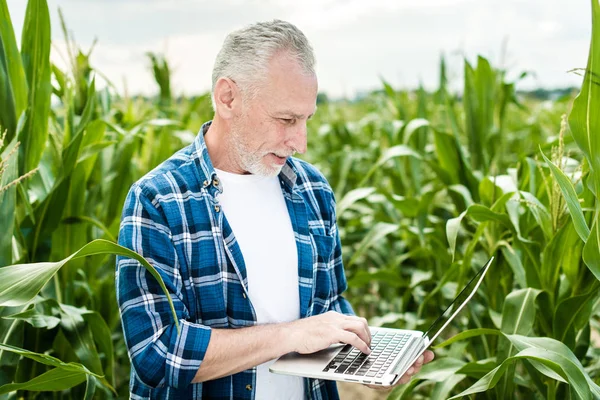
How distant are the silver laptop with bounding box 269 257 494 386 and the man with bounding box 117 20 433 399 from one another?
42 millimetres

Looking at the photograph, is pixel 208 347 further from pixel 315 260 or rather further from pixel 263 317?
pixel 315 260

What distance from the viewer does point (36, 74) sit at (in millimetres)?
1551

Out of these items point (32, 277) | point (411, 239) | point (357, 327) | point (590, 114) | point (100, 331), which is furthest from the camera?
point (411, 239)

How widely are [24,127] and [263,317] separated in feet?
2.24

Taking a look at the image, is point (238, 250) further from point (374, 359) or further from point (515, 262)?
point (515, 262)

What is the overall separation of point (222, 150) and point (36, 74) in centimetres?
47

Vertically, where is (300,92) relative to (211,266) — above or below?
above

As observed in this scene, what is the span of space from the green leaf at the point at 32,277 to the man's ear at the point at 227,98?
0.49m

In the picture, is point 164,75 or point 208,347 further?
point 164,75

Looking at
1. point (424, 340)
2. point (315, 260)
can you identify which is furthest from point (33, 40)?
point (424, 340)

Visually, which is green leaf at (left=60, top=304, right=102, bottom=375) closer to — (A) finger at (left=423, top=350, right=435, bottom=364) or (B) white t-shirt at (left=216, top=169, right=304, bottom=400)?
(B) white t-shirt at (left=216, top=169, right=304, bottom=400)

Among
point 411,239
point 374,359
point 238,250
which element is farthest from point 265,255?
point 411,239

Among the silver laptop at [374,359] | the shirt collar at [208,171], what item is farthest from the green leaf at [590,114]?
the shirt collar at [208,171]

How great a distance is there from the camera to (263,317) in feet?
4.68
